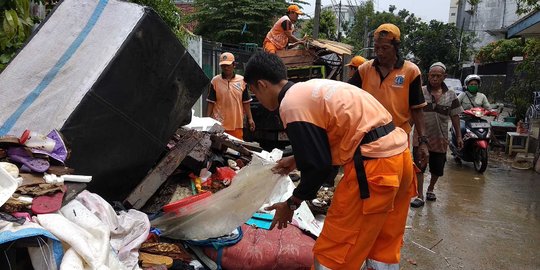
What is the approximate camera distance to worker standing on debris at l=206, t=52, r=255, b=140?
552cm

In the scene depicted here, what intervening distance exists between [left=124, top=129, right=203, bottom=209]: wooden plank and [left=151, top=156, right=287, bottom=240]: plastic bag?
0.27 m

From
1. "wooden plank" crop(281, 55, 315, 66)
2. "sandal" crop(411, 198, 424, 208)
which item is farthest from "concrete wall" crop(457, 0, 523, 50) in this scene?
"sandal" crop(411, 198, 424, 208)

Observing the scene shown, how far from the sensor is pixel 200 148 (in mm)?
4020

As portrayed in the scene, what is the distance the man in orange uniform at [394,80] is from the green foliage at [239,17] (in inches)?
557

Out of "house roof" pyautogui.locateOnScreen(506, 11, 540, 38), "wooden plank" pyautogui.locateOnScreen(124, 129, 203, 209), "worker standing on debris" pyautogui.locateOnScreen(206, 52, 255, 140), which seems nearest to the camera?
"wooden plank" pyautogui.locateOnScreen(124, 129, 203, 209)

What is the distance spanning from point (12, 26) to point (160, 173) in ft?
5.60

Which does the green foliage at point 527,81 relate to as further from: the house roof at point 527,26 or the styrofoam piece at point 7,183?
the styrofoam piece at point 7,183

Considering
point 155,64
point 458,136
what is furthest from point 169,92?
point 458,136

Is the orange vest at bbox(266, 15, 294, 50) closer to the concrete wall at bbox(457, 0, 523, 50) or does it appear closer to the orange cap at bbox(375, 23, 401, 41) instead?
the orange cap at bbox(375, 23, 401, 41)

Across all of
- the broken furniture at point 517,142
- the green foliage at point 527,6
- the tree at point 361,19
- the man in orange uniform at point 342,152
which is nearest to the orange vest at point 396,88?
the man in orange uniform at point 342,152

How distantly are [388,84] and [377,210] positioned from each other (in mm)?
2068

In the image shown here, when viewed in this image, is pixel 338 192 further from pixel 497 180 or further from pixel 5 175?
pixel 497 180

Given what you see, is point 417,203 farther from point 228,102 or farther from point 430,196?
point 228,102

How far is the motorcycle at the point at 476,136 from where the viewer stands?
7.23 metres
